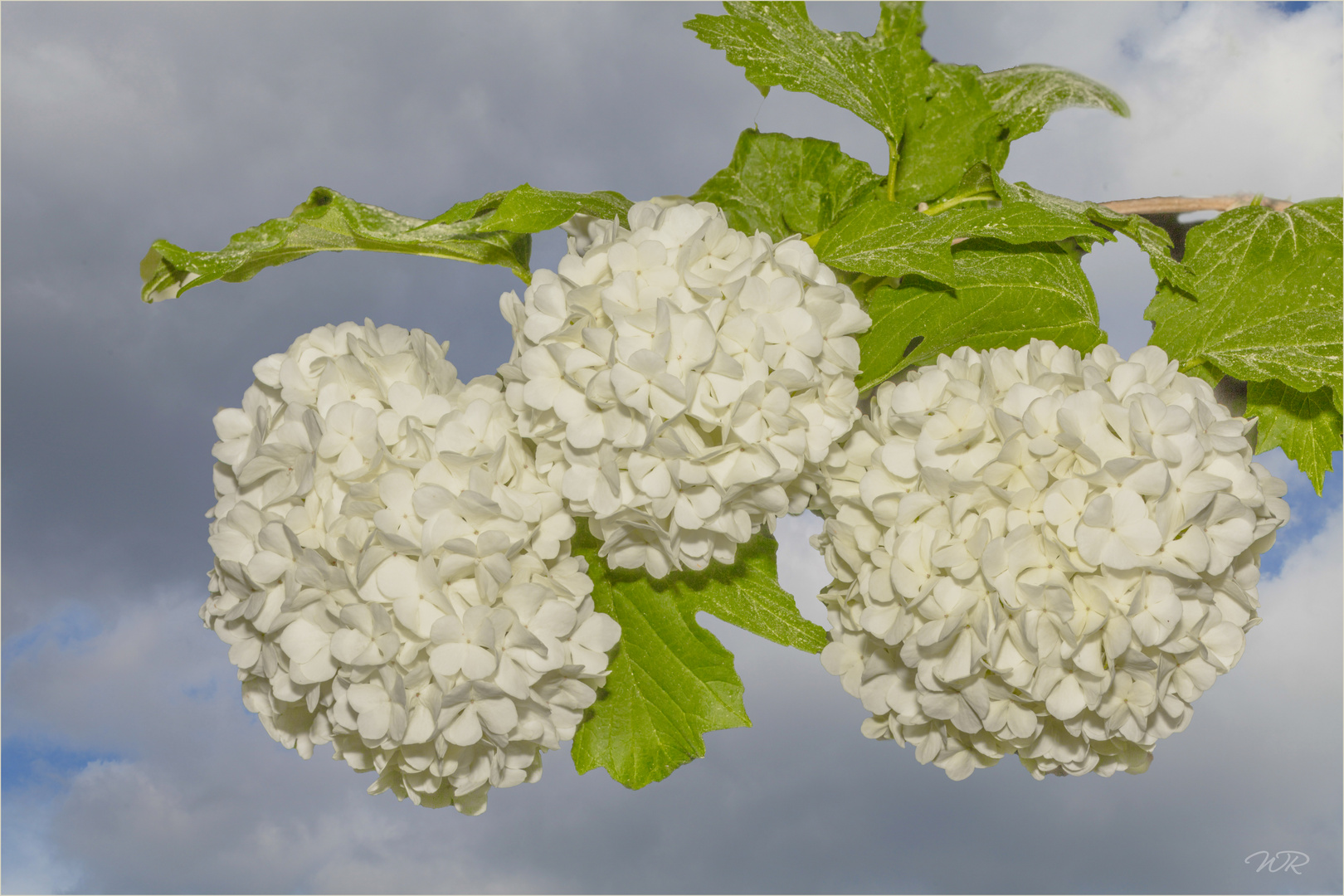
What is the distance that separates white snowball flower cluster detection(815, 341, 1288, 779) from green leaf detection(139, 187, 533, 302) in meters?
0.54

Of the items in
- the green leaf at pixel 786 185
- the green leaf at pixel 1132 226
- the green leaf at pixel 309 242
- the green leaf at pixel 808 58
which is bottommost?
the green leaf at pixel 309 242

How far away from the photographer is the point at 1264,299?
129 centimetres

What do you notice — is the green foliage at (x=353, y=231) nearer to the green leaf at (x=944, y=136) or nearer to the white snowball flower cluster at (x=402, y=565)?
the white snowball flower cluster at (x=402, y=565)

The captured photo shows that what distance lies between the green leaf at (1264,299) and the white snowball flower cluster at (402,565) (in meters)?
0.87

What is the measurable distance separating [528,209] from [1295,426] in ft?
3.81

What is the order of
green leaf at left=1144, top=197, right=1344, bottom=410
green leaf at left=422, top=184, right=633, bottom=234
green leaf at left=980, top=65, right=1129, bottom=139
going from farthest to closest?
green leaf at left=980, top=65, right=1129, bottom=139
green leaf at left=1144, top=197, right=1344, bottom=410
green leaf at left=422, top=184, right=633, bottom=234

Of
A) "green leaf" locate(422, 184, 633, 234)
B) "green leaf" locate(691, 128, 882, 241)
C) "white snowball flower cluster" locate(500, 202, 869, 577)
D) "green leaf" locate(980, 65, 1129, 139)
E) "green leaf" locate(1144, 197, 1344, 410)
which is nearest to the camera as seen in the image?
"white snowball flower cluster" locate(500, 202, 869, 577)

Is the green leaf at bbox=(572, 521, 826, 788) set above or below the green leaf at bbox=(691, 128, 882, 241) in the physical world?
below

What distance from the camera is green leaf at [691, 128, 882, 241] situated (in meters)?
1.37

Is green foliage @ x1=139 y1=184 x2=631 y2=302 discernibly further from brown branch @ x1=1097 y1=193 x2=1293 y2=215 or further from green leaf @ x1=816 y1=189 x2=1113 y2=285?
brown branch @ x1=1097 y1=193 x2=1293 y2=215

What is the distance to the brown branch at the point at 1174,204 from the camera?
1.45 m

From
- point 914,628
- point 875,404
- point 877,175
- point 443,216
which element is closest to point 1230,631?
point 914,628

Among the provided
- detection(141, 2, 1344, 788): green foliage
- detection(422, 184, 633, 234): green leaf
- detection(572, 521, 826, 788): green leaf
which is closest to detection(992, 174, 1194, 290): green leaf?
detection(141, 2, 1344, 788): green foliage

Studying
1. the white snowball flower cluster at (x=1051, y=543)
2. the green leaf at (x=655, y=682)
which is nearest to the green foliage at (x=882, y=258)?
the green leaf at (x=655, y=682)
